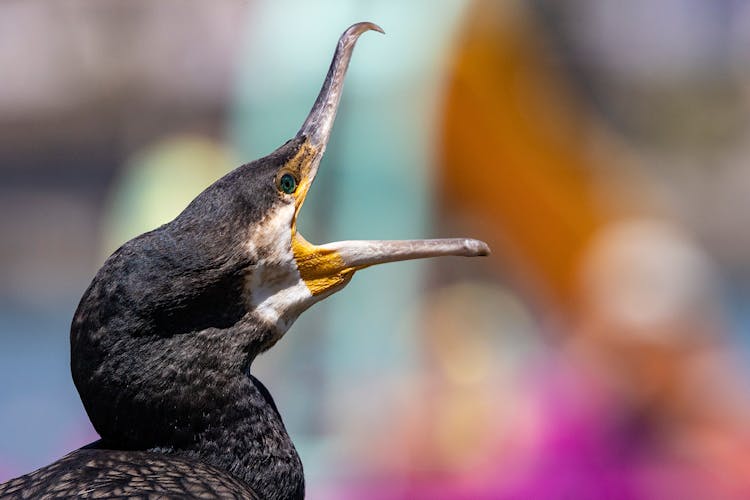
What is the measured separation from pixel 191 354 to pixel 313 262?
356mm

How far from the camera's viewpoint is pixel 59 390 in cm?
816

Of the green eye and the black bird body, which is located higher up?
the green eye

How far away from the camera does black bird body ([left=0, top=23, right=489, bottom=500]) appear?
2.00 metres

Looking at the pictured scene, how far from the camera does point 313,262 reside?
2266mm

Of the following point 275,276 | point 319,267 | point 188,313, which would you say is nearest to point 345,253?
point 319,267

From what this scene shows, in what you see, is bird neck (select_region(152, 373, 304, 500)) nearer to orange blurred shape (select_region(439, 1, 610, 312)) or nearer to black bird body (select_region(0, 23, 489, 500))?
black bird body (select_region(0, 23, 489, 500))

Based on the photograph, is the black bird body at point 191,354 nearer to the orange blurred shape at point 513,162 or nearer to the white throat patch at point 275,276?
the white throat patch at point 275,276

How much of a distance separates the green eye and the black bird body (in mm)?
29

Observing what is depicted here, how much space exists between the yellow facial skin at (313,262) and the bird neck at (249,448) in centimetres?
26

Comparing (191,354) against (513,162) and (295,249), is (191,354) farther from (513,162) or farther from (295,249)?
(513,162)

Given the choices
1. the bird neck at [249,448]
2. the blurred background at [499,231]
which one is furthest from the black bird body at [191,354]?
the blurred background at [499,231]

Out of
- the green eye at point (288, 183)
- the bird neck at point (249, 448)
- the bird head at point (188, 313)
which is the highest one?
the green eye at point (288, 183)

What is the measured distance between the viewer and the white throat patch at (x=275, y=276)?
2.16 meters

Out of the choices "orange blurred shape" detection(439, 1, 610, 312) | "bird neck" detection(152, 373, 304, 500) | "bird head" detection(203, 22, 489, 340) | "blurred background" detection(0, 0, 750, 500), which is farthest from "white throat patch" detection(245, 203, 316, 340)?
"orange blurred shape" detection(439, 1, 610, 312)
